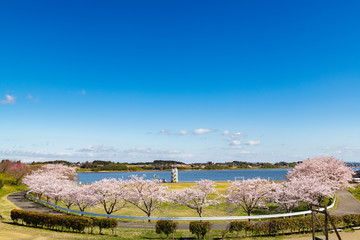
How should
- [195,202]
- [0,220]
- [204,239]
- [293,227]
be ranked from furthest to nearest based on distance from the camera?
1. [195,202]
2. [0,220]
3. [293,227]
4. [204,239]

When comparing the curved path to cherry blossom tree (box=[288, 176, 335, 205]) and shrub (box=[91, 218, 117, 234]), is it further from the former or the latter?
shrub (box=[91, 218, 117, 234])

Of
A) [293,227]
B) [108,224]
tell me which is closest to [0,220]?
[108,224]

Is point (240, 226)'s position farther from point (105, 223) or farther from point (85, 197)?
point (85, 197)

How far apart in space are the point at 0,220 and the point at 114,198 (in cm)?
1350

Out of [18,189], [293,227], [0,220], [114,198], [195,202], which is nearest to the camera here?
[293,227]

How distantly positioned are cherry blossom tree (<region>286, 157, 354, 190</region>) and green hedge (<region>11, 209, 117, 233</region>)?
37.8 meters

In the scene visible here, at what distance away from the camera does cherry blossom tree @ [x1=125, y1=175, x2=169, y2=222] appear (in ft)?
113

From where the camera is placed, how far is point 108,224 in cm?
2362

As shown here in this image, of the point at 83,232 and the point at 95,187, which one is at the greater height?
the point at 95,187

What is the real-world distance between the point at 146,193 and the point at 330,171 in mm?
37195

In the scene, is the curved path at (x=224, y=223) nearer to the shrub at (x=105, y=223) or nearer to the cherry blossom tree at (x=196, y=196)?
the shrub at (x=105, y=223)

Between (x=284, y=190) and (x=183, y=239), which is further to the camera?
(x=284, y=190)

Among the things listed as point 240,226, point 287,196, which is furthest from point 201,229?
point 287,196

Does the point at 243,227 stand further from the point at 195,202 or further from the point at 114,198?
the point at 114,198
